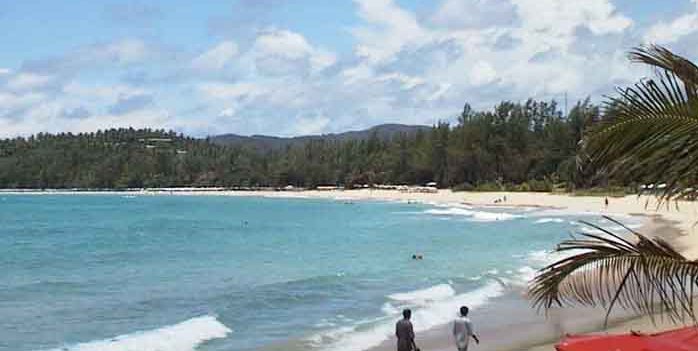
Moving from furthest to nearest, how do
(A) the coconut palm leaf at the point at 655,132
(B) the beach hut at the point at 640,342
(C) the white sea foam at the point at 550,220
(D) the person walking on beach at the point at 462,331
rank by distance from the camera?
(C) the white sea foam at the point at 550,220 < (D) the person walking on beach at the point at 462,331 < (B) the beach hut at the point at 640,342 < (A) the coconut palm leaf at the point at 655,132

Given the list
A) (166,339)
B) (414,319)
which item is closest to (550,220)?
(414,319)

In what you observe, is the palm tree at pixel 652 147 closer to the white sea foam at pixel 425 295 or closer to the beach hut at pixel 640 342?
the beach hut at pixel 640 342

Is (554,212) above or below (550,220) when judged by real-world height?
above

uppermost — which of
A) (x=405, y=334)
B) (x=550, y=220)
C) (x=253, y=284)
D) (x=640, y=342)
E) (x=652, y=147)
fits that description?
(x=652, y=147)

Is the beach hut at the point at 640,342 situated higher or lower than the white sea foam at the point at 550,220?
higher

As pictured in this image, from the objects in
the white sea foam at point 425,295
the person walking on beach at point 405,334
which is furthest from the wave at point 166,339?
the person walking on beach at point 405,334

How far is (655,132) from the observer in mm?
4656

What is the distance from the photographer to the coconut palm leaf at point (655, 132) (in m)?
4.64

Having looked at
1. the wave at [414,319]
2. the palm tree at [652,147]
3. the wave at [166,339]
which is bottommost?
the wave at [166,339]

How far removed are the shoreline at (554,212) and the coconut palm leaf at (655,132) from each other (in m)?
0.32

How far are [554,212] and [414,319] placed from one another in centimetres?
4774

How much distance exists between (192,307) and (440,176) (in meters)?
94.6

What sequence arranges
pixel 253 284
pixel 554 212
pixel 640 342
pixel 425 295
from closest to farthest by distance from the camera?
pixel 640 342, pixel 425 295, pixel 253 284, pixel 554 212

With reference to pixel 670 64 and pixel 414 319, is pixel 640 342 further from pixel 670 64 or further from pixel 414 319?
pixel 414 319
